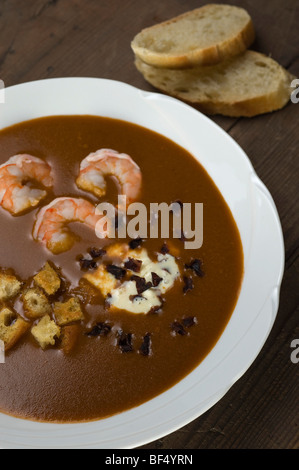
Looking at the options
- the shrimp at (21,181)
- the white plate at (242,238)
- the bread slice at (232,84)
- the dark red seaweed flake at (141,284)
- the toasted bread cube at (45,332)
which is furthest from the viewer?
the bread slice at (232,84)

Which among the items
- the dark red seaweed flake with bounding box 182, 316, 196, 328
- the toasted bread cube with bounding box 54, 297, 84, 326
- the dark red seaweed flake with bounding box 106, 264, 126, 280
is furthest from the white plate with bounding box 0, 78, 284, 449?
the dark red seaweed flake with bounding box 106, 264, 126, 280

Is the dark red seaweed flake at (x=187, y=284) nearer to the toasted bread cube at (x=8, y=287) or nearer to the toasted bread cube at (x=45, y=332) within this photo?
the toasted bread cube at (x=45, y=332)

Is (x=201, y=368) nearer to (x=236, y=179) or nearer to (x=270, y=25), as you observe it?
(x=236, y=179)

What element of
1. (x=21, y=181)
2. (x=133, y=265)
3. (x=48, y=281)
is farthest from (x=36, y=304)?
(x=21, y=181)

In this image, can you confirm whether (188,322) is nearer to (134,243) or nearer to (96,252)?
(134,243)

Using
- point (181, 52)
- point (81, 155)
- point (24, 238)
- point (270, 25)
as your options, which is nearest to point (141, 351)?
point (24, 238)

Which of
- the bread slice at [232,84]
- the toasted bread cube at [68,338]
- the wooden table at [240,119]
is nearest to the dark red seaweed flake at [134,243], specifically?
the toasted bread cube at [68,338]
